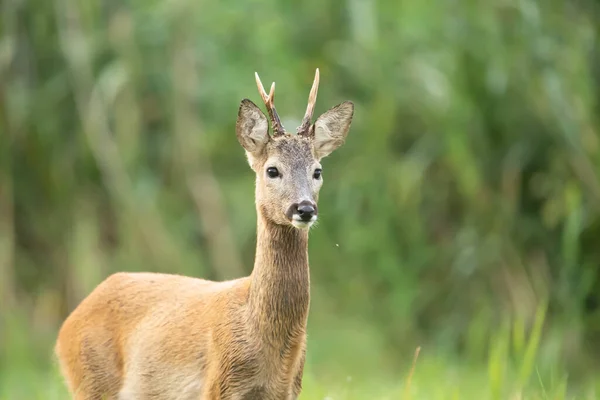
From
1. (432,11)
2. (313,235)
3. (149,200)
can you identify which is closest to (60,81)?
(149,200)

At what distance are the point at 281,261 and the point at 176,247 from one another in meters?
3.21

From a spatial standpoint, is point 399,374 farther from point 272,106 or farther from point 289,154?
point 272,106

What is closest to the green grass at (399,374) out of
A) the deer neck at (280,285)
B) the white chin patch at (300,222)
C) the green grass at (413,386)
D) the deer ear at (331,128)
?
the green grass at (413,386)

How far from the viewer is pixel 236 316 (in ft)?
14.5

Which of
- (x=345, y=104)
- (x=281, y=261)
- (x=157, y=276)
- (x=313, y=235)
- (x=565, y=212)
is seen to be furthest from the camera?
(x=313, y=235)

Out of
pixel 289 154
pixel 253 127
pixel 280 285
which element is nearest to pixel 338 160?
pixel 253 127

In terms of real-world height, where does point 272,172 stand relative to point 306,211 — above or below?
above

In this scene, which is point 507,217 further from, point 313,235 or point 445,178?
point 313,235

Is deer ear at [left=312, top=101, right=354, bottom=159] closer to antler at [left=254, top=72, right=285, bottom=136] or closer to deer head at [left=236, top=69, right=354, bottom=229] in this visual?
deer head at [left=236, top=69, right=354, bottom=229]

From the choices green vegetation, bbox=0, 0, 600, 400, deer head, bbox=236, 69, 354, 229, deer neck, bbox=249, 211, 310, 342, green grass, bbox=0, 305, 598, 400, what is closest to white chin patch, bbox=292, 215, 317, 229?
deer head, bbox=236, 69, 354, 229

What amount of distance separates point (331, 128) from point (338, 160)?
300cm

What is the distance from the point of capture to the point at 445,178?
7.54m

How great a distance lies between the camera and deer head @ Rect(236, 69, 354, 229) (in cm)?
433

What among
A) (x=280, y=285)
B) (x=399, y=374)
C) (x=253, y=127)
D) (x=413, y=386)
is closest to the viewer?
(x=280, y=285)
